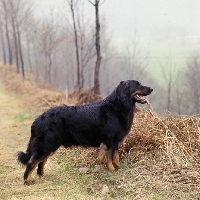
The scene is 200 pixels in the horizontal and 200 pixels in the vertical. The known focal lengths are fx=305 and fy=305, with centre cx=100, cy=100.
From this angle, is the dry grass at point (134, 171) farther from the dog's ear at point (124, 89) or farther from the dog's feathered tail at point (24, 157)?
the dog's ear at point (124, 89)

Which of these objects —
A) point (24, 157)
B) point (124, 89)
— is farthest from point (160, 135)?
point (24, 157)

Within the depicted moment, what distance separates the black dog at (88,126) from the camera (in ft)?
18.2

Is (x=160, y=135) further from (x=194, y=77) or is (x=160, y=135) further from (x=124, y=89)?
(x=194, y=77)

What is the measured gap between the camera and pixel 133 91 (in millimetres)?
5820

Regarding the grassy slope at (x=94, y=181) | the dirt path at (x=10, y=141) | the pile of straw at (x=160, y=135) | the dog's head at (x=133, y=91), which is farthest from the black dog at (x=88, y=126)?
the pile of straw at (x=160, y=135)

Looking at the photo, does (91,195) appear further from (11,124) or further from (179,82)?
(179,82)

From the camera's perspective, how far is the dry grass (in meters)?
4.82

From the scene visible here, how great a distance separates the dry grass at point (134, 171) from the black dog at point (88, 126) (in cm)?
41

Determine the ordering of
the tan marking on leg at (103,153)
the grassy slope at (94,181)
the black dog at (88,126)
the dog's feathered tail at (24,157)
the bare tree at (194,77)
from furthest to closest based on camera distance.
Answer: the bare tree at (194,77) < the tan marking on leg at (103,153) < the dog's feathered tail at (24,157) < the black dog at (88,126) < the grassy slope at (94,181)

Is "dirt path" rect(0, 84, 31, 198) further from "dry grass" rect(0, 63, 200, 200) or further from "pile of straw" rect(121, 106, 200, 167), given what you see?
"pile of straw" rect(121, 106, 200, 167)

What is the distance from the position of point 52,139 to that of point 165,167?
209 cm

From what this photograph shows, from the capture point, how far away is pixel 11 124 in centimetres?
1195

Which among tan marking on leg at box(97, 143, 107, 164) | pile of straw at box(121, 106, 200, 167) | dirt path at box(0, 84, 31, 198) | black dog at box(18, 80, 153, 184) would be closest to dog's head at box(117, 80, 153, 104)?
black dog at box(18, 80, 153, 184)

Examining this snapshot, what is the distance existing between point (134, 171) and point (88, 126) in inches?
46.8
